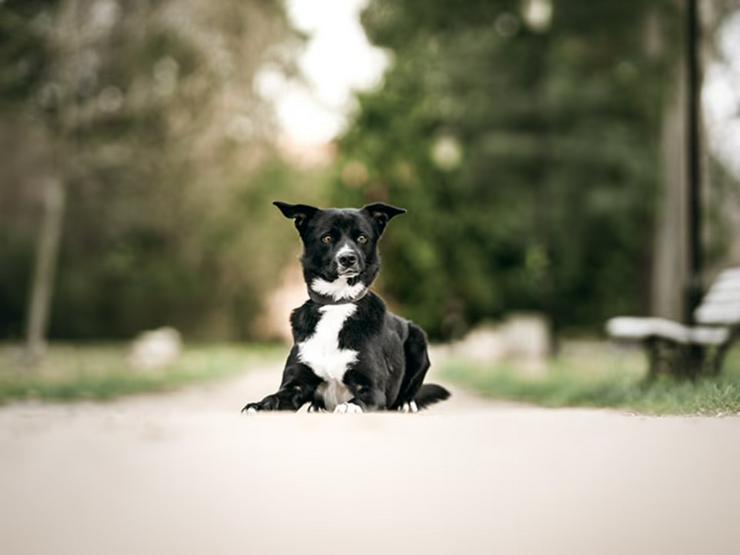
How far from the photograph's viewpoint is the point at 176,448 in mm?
1774

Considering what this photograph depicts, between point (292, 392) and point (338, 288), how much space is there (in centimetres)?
21

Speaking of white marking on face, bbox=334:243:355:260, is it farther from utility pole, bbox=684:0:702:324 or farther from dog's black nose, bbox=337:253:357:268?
utility pole, bbox=684:0:702:324

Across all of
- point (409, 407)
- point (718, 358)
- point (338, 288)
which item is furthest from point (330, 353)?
point (718, 358)

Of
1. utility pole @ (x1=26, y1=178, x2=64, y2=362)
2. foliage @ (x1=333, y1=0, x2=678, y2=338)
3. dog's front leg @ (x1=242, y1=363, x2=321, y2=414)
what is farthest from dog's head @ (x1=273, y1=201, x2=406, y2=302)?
foliage @ (x1=333, y1=0, x2=678, y2=338)

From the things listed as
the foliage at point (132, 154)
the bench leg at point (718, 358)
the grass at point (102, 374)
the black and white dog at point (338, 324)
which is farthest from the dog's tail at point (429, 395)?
the foliage at point (132, 154)

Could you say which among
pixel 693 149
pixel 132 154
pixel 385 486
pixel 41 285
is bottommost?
pixel 385 486

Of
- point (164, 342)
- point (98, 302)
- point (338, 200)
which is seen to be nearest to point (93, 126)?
point (98, 302)

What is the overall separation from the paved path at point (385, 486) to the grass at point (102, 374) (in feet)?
3.79

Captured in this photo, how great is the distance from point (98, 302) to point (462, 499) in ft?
47.4

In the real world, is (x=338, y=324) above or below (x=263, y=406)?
above

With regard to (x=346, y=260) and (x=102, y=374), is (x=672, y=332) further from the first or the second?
(x=102, y=374)

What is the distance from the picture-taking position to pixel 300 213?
1.57 meters

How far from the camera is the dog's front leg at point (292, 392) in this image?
1.55m

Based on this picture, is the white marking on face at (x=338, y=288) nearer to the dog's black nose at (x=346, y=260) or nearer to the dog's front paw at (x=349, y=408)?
the dog's black nose at (x=346, y=260)
